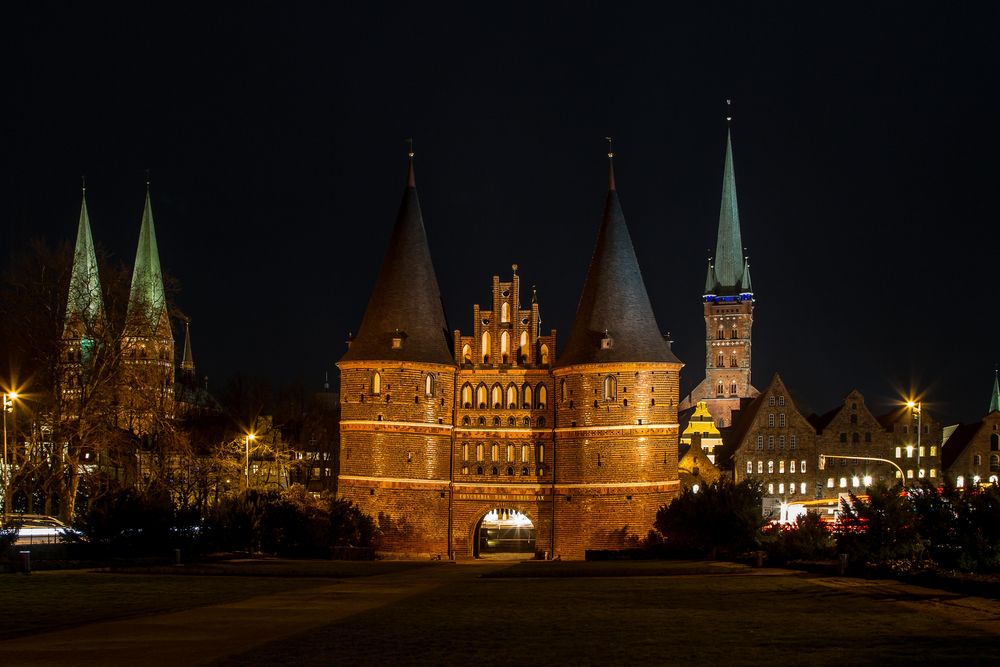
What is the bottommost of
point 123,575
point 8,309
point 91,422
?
point 123,575

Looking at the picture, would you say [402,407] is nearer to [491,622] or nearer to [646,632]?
[491,622]

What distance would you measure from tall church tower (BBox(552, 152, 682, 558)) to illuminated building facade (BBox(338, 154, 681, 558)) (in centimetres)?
7

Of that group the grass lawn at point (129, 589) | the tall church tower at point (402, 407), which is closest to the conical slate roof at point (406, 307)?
the tall church tower at point (402, 407)

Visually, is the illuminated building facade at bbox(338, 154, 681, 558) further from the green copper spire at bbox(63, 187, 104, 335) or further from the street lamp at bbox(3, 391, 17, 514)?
the street lamp at bbox(3, 391, 17, 514)

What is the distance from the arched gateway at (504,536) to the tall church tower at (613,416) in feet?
17.0

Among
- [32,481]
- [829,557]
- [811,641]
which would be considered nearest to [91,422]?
[32,481]

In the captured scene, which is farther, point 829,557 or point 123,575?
point 829,557

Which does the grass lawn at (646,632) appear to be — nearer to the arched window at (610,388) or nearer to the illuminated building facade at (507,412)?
the illuminated building facade at (507,412)

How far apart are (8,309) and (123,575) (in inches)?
906

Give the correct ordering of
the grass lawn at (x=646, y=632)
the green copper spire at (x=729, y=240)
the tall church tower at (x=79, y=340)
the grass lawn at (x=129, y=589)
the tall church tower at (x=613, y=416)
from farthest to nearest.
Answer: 1. the green copper spire at (x=729, y=240)
2. the tall church tower at (x=613, y=416)
3. the tall church tower at (x=79, y=340)
4. the grass lawn at (x=129, y=589)
5. the grass lawn at (x=646, y=632)

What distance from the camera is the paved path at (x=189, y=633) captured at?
647 inches

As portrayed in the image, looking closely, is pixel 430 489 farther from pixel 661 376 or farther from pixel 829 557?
pixel 829 557

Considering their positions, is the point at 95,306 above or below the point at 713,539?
above

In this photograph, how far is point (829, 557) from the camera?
113ft
